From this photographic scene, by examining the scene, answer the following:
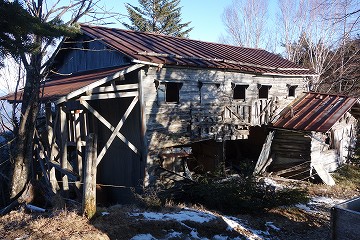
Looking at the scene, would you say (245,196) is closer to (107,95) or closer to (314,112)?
(107,95)

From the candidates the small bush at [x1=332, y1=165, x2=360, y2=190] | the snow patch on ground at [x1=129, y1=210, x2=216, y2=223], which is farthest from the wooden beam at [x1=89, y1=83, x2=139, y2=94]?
the small bush at [x1=332, y1=165, x2=360, y2=190]

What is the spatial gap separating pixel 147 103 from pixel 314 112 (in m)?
9.48

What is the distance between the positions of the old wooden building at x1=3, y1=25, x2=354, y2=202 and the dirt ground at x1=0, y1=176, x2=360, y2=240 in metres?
2.68

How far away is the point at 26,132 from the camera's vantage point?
10.3 metres

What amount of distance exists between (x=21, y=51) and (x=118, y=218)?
161 inches

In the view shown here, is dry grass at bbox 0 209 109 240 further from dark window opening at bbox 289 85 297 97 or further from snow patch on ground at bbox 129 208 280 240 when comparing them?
dark window opening at bbox 289 85 297 97

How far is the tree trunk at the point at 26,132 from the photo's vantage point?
9.91 metres

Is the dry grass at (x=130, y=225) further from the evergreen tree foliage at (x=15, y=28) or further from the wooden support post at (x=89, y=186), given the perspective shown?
the evergreen tree foliage at (x=15, y=28)

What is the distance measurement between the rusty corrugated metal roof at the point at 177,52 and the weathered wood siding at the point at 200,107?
1.21ft

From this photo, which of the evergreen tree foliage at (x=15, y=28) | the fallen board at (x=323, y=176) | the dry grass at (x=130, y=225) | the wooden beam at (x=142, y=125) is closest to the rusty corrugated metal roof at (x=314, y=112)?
the fallen board at (x=323, y=176)

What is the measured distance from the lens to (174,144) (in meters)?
12.0

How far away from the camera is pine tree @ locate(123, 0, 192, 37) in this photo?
31.4 meters

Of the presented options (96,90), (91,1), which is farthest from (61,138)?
(91,1)

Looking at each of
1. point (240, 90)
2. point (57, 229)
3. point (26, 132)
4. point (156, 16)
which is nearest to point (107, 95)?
point (26, 132)
